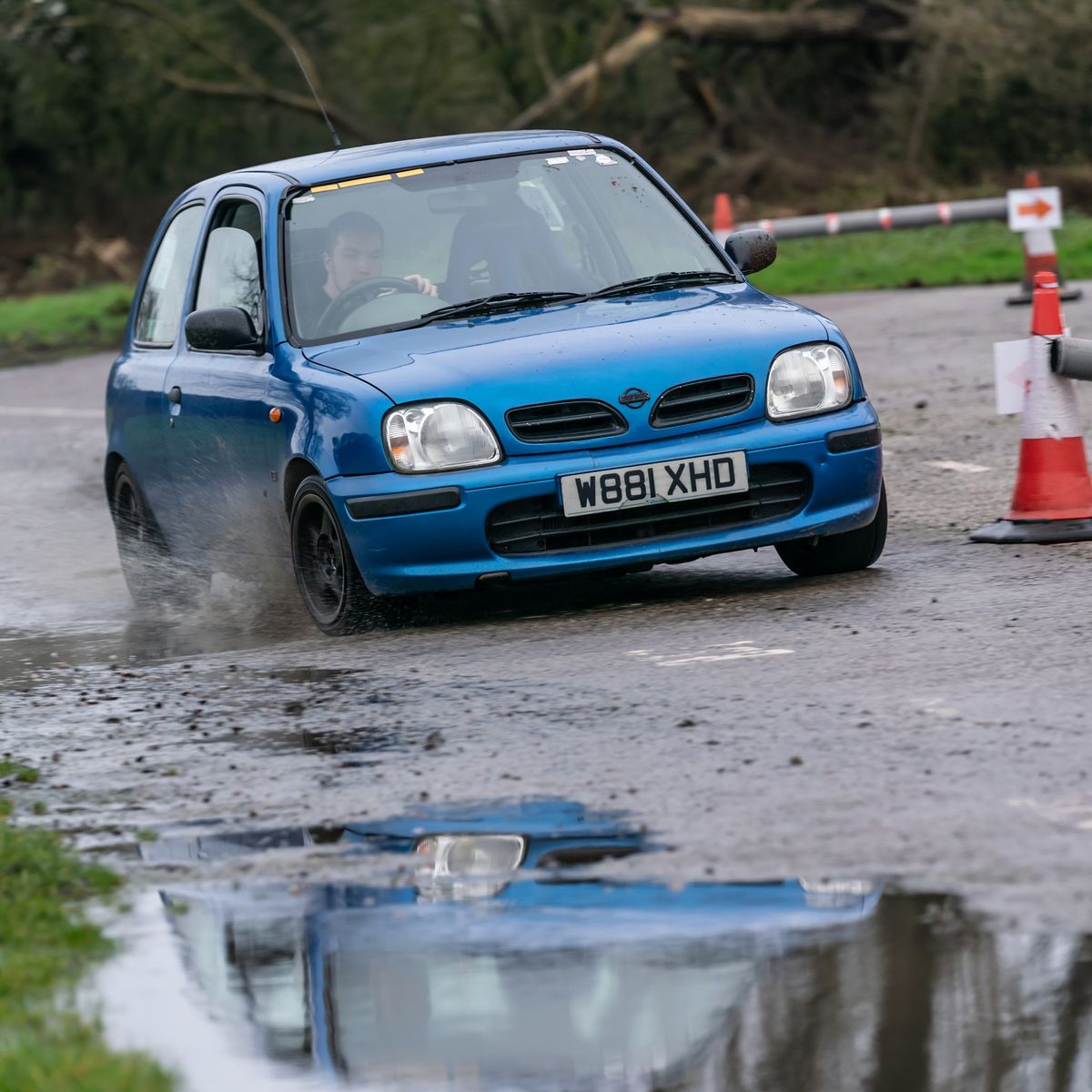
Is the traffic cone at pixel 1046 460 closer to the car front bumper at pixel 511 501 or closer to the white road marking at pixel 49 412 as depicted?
the car front bumper at pixel 511 501

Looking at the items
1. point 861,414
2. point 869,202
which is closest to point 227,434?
point 861,414

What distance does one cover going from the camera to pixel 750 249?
9.08 meters

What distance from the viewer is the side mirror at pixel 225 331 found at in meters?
8.48

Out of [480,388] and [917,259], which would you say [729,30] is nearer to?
[917,259]

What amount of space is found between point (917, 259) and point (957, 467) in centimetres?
1447

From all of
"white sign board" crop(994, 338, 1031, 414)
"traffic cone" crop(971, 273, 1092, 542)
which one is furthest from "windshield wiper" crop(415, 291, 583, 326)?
"traffic cone" crop(971, 273, 1092, 542)

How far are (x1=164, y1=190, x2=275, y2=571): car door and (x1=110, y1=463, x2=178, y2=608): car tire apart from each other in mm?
350

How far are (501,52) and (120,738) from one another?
31553 mm

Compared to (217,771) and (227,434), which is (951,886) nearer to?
(217,771)

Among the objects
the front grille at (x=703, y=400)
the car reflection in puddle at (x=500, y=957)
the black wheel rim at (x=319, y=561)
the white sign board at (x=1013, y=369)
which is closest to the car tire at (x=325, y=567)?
the black wheel rim at (x=319, y=561)

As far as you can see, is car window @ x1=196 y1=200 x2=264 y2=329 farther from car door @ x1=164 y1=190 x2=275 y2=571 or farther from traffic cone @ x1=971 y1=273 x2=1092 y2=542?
traffic cone @ x1=971 y1=273 x2=1092 y2=542

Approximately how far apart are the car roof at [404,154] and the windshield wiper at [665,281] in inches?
29.1

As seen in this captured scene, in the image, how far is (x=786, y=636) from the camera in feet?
23.4

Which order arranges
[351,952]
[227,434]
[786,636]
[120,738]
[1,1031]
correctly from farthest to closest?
[227,434], [786,636], [120,738], [351,952], [1,1031]
